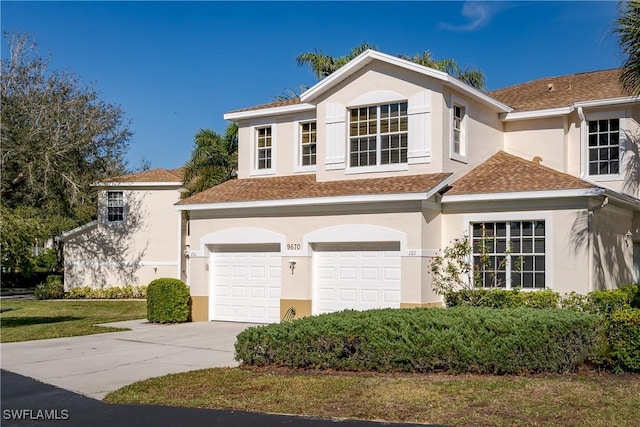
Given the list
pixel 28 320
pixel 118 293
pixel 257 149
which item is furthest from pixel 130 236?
pixel 257 149

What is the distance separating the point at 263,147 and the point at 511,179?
28.1ft

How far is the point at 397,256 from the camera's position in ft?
59.9

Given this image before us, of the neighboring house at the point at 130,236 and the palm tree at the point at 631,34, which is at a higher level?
the palm tree at the point at 631,34

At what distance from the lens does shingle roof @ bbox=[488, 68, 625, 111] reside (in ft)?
70.0

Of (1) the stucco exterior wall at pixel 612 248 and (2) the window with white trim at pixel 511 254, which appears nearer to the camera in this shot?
(2) the window with white trim at pixel 511 254

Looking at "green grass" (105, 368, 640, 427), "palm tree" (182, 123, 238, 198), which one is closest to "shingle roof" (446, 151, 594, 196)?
"green grass" (105, 368, 640, 427)

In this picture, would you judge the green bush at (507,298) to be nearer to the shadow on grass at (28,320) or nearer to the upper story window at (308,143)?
the upper story window at (308,143)

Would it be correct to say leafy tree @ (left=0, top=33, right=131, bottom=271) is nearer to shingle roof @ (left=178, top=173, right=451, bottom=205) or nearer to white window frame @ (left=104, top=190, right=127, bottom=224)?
white window frame @ (left=104, top=190, right=127, bottom=224)

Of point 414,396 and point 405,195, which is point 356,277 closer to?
point 405,195

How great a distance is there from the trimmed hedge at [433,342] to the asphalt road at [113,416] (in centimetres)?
286

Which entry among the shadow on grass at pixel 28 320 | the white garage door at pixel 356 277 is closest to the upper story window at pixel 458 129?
the white garage door at pixel 356 277

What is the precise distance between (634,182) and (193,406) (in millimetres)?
15378

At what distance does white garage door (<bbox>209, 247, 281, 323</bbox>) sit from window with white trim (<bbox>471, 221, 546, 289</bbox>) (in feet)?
19.1

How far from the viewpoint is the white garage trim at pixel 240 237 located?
798 inches
